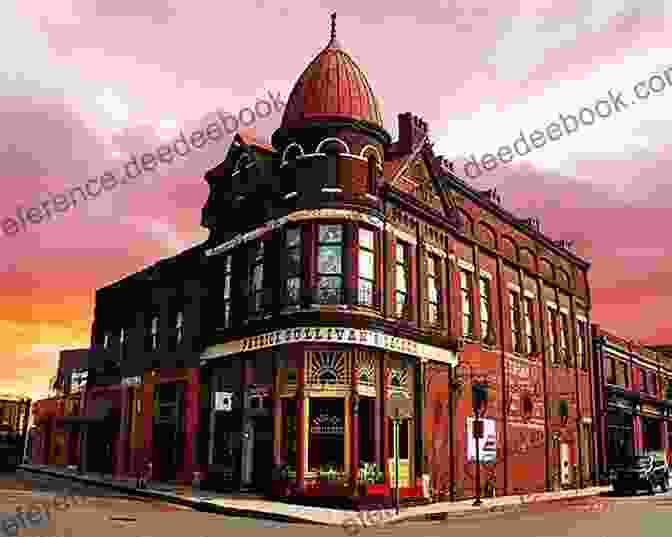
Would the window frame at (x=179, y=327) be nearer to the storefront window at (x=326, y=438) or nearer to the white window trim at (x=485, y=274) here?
the storefront window at (x=326, y=438)

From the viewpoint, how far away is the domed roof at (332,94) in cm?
2528

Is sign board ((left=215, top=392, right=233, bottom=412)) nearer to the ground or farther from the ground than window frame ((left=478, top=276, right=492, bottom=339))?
nearer to the ground

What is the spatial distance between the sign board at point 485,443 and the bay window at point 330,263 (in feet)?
29.4

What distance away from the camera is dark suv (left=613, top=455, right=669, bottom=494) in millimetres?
32844

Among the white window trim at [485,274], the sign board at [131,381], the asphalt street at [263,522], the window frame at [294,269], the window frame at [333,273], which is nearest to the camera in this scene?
the asphalt street at [263,522]

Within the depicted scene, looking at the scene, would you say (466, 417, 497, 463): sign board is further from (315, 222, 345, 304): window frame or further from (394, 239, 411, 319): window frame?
(315, 222, 345, 304): window frame

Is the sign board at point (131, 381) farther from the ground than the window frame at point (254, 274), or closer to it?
closer to it

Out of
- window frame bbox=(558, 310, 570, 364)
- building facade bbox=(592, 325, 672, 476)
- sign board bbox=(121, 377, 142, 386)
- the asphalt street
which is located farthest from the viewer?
building facade bbox=(592, 325, 672, 476)

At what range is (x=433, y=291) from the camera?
2788cm

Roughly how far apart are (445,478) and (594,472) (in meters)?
17.2

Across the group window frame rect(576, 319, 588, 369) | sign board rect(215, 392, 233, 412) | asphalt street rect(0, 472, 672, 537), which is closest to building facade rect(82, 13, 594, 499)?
sign board rect(215, 392, 233, 412)

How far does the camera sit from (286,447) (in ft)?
75.0

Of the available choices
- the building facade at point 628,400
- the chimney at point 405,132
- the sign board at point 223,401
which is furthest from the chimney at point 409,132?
the building facade at point 628,400

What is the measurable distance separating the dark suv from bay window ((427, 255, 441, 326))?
13.2 meters
